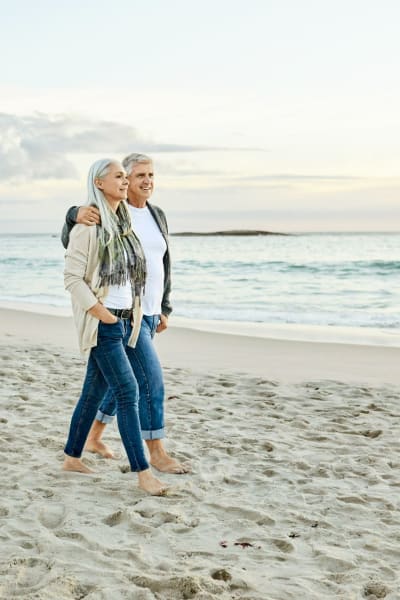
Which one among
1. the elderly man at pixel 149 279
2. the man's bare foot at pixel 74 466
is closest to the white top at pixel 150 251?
the elderly man at pixel 149 279

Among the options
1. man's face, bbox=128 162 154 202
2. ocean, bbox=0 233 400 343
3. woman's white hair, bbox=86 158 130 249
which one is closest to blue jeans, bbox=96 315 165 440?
woman's white hair, bbox=86 158 130 249

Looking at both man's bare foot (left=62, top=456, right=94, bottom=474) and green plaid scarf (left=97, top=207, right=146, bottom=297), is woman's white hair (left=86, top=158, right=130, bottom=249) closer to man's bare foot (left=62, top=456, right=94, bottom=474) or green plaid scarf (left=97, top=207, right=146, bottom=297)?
green plaid scarf (left=97, top=207, right=146, bottom=297)

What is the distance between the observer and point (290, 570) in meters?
3.29

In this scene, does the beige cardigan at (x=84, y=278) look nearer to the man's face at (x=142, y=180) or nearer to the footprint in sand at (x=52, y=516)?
the man's face at (x=142, y=180)

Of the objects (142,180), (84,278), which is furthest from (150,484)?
(142,180)

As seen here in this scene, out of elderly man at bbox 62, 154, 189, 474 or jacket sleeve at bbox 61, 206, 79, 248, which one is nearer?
jacket sleeve at bbox 61, 206, 79, 248

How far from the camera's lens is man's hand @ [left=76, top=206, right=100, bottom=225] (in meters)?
3.96

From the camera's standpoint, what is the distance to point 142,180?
4.31 metres

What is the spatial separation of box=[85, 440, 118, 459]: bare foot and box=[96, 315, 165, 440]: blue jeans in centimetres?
47

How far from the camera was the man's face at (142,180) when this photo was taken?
4305mm

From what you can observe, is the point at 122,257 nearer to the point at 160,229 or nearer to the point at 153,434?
the point at 160,229

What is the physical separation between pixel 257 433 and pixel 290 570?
242cm

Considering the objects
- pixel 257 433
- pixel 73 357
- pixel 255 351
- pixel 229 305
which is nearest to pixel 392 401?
pixel 257 433

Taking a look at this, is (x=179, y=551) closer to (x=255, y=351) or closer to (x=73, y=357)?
(x=73, y=357)
